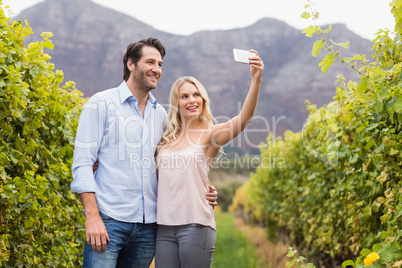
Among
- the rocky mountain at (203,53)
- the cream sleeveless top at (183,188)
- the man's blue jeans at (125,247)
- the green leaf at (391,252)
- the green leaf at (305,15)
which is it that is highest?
the rocky mountain at (203,53)

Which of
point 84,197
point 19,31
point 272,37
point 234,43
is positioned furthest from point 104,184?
point 234,43

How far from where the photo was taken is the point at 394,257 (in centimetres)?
188

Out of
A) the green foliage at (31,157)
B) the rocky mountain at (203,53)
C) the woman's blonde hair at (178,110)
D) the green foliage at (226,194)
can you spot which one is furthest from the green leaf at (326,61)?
the rocky mountain at (203,53)

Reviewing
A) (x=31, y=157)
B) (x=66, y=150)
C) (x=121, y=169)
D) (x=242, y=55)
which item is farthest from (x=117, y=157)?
(x=66, y=150)

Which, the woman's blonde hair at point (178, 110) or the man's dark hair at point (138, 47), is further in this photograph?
the woman's blonde hair at point (178, 110)

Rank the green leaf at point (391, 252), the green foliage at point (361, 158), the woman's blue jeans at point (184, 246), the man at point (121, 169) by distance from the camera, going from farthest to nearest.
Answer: the woman's blue jeans at point (184, 246), the man at point (121, 169), the green foliage at point (361, 158), the green leaf at point (391, 252)

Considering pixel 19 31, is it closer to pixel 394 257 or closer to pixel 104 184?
pixel 104 184

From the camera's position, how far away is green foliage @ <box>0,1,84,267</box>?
2.52m

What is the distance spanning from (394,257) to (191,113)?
155cm

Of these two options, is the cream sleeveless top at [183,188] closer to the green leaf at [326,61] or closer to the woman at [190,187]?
the woman at [190,187]

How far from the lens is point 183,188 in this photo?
271 centimetres

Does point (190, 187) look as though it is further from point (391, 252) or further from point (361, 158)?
point (361, 158)

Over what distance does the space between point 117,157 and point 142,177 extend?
7.6 inches

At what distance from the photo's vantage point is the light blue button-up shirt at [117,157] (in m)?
2.54
